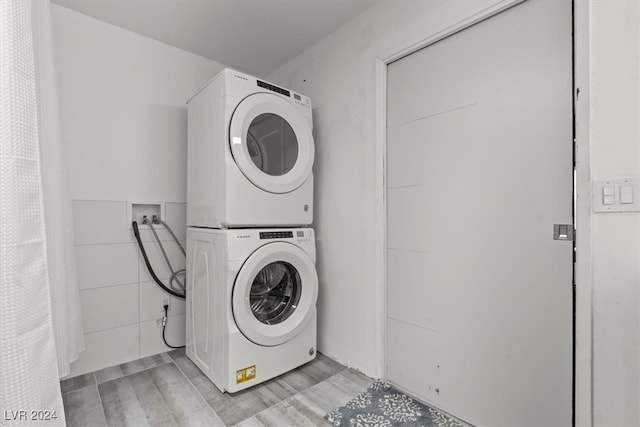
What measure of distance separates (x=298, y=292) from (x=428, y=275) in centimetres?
78

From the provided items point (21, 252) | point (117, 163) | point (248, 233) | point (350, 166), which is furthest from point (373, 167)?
point (117, 163)

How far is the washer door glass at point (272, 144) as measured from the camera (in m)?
1.76

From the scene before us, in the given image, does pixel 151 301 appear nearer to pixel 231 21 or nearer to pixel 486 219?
pixel 231 21

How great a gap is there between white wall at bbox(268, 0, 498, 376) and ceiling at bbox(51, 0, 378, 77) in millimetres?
126

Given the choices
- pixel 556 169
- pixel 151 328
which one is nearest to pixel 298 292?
pixel 151 328

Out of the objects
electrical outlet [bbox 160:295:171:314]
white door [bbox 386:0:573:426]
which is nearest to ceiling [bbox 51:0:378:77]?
white door [bbox 386:0:573:426]

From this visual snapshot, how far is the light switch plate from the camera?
0.92m

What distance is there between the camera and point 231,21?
1905 millimetres

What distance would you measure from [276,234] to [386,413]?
106cm

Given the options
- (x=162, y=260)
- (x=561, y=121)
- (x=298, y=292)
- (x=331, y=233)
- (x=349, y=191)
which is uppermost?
(x=561, y=121)

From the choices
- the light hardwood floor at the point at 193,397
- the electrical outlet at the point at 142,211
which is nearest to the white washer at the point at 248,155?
the electrical outlet at the point at 142,211

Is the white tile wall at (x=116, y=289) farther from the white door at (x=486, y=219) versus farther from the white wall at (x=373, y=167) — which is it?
the white door at (x=486, y=219)

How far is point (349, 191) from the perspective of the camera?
1904 millimetres

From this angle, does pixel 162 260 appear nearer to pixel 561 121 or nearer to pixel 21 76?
pixel 21 76
